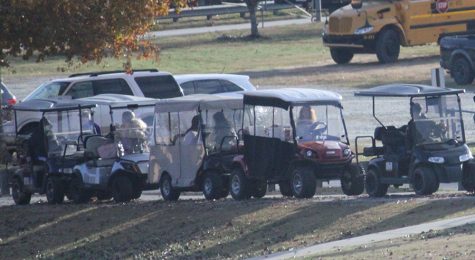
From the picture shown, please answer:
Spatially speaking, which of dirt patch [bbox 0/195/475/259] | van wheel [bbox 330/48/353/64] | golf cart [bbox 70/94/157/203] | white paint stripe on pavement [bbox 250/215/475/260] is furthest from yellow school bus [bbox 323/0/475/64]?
white paint stripe on pavement [bbox 250/215/475/260]

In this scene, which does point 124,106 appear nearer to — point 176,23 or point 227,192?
point 227,192

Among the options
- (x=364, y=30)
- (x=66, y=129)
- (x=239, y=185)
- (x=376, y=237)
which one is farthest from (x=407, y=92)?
(x=364, y=30)

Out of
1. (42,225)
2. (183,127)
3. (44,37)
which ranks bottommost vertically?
(42,225)

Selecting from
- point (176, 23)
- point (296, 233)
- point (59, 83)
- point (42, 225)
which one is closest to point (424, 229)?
point (296, 233)

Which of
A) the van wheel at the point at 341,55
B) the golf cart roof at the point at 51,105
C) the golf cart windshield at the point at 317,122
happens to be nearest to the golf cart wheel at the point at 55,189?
the golf cart roof at the point at 51,105

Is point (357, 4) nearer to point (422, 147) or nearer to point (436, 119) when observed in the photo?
point (436, 119)

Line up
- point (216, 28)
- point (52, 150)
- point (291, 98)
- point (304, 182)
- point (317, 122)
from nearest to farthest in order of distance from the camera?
1. point (304, 182)
2. point (291, 98)
3. point (317, 122)
4. point (52, 150)
5. point (216, 28)

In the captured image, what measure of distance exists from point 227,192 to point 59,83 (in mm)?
8499

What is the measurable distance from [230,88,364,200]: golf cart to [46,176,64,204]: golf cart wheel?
12.8 feet

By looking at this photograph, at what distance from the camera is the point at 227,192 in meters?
20.4

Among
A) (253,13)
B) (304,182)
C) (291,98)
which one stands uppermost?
(253,13)

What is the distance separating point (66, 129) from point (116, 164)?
207cm

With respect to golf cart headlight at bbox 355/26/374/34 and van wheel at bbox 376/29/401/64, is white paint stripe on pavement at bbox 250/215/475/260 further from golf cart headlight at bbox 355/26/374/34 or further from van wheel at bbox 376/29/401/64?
van wheel at bbox 376/29/401/64

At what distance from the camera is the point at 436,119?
18688 mm
